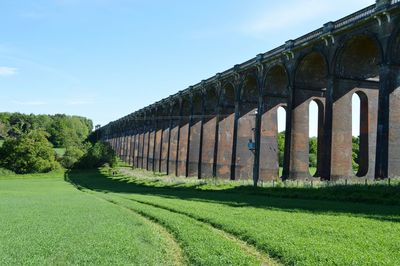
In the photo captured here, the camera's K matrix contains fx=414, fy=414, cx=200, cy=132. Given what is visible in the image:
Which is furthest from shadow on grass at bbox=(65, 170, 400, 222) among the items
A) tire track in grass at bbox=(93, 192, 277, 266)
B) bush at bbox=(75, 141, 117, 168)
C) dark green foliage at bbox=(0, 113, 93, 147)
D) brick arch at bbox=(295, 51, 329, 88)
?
dark green foliage at bbox=(0, 113, 93, 147)

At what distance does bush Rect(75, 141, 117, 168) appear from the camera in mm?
78856

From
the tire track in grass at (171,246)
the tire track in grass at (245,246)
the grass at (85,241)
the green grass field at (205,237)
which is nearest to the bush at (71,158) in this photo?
the green grass field at (205,237)

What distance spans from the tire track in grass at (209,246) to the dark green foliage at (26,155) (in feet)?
199

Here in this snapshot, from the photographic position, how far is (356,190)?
2172cm

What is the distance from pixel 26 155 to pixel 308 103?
5198 centimetres

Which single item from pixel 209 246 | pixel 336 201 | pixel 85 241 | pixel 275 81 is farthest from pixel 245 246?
pixel 275 81

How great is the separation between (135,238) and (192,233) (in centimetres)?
163

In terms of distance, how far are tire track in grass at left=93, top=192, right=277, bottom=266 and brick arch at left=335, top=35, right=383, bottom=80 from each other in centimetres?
1929


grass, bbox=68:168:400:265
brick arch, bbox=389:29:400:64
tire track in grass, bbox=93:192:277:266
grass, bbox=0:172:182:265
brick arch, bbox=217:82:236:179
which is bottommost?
grass, bbox=0:172:182:265

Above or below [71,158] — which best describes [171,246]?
below

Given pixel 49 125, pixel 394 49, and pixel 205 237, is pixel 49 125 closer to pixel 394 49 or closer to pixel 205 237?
pixel 394 49

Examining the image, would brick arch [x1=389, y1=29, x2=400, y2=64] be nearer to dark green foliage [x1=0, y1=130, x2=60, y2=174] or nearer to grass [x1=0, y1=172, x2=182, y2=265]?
grass [x1=0, y1=172, x2=182, y2=265]

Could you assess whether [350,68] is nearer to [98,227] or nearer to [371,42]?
[371,42]

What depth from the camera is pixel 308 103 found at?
3434 cm
